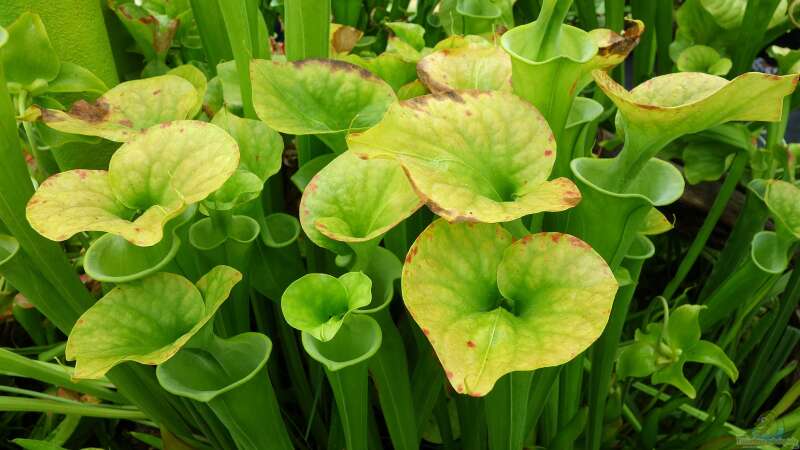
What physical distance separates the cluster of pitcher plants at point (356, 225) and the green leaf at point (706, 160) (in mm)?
100

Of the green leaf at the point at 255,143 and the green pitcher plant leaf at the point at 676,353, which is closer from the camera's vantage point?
the green leaf at the point at 255,143

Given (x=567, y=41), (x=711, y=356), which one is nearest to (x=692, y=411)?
(x=711, y=356)

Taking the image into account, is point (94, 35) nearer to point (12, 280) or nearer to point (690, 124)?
point (12, 280)

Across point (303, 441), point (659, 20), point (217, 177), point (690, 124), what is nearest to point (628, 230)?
point (690, 124)

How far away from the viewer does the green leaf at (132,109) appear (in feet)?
1.42

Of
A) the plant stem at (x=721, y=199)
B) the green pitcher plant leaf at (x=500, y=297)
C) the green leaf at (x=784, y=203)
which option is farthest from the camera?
the plant stem at (x=721, y=199)

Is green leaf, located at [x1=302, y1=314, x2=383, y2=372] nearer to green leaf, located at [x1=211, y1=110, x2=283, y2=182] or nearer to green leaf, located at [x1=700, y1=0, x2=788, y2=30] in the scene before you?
green leaf, located at [x1=211, y1=110, x2=283, y2=182]

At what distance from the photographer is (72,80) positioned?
1.58ft

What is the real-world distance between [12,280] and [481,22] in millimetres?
447

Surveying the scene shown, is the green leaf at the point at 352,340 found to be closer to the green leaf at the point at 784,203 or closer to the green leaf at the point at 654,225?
the green leaf at the point at 654,225

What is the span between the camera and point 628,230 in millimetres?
388

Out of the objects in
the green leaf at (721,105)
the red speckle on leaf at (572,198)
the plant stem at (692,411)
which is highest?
the green leaf at (721,105)

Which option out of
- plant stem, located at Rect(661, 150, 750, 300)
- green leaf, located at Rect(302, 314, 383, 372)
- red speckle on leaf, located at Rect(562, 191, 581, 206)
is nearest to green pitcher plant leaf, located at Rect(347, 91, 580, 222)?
red speckle on leaf, located at Rect(562, 191, 581, 206)

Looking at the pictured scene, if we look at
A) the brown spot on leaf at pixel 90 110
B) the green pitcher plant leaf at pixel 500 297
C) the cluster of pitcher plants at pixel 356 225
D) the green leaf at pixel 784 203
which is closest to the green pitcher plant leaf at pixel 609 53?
the cluster of pitcher plants at pixel 356 225
